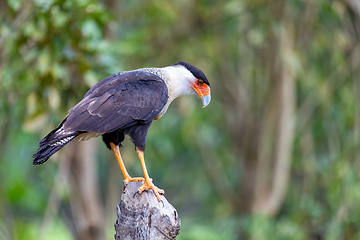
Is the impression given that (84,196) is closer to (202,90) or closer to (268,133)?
(268,133)

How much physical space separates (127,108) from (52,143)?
0.57m

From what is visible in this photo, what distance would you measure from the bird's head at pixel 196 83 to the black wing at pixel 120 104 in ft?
0.52

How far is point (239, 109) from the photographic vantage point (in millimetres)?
9797

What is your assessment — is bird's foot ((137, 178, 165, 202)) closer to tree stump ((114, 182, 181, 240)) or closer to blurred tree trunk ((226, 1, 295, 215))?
tree stump ((114, 182, 181, 240))

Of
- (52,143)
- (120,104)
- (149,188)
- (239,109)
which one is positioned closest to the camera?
(52,143)

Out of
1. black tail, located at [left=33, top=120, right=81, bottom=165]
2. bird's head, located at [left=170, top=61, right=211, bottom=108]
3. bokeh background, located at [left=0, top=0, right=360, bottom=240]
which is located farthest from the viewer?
bokeh background, located at [left=0, top=0, right=360, bottom=240]

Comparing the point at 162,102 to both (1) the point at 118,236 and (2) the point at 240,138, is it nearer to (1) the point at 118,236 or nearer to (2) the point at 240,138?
(1) the point at 118,236

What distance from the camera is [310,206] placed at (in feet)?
29.8

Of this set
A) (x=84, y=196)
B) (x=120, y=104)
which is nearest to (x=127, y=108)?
(x=120, y=104)

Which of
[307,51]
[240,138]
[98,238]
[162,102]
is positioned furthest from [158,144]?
[162,102]

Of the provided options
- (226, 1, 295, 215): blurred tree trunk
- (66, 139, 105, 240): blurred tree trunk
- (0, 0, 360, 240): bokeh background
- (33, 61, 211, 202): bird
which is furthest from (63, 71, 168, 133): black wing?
(226, 1, 295, 215): blurred tree trunk

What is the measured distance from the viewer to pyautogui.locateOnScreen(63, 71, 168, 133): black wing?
10.3 ft

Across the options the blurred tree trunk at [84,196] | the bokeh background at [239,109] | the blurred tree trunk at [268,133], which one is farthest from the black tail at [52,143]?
the blurred tree trunk at [268,133]

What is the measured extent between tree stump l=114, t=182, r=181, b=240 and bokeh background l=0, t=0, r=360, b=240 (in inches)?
96.5
